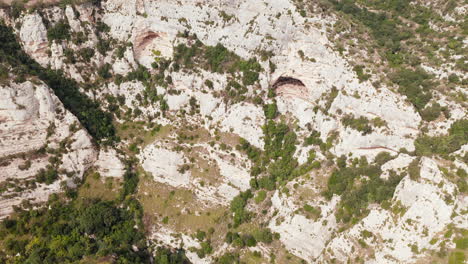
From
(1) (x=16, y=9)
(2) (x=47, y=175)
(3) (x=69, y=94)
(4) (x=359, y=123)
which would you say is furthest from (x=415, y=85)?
(1) (x=16, y=9)

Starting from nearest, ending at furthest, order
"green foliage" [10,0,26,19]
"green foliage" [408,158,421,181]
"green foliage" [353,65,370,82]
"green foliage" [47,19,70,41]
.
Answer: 1. "green foliage" [408,158,421,181]
2. "green foliage" [353,65,370,82]
3. "green foliage" [10,0,26,19]
4. "green foliage" [47,19,70,41]

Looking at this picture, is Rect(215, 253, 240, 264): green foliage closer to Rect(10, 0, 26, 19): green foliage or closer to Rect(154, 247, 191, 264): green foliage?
Rect(154, 247, 191, 264): green foliage

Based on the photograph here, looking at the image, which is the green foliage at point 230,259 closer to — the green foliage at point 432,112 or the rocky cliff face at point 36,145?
the rocky cliff face at point 36,145

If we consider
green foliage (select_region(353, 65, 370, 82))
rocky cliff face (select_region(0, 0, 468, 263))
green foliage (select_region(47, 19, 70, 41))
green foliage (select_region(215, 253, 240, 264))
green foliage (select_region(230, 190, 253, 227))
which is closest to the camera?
rocky cliff face (select_region(0, 0, 468, 263))

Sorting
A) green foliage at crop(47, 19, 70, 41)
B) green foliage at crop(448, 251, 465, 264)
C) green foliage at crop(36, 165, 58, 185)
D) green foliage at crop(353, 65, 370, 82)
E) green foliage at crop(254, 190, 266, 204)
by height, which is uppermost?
green foliage at crop(353, 65, 370, 82)

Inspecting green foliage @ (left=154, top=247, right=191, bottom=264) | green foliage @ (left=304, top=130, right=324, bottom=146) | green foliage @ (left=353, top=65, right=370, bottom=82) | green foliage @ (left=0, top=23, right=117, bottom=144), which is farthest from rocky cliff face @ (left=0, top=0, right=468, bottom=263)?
green foliage @ (left=0, top=23, right=117, bottom=144)

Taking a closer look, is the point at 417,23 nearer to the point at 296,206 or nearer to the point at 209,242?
the point at 296,206
